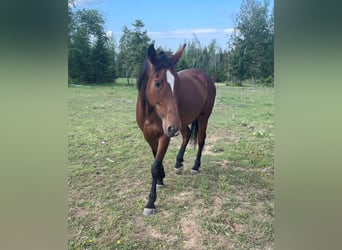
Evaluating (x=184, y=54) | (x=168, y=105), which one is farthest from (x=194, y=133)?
(x=184, y=54)

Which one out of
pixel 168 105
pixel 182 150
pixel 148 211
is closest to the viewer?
pixel 168 105

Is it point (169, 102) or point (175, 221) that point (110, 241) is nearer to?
point (175, 221)

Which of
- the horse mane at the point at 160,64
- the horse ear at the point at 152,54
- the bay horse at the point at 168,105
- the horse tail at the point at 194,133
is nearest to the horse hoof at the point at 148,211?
the bay horse at the point at 168,105

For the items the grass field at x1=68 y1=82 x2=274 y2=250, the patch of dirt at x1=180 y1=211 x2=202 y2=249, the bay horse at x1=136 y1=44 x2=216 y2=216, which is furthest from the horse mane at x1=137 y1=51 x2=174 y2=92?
the patch of dirt at x1=180 y1=211 x2=202 y2=249

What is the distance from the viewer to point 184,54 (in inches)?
63.6

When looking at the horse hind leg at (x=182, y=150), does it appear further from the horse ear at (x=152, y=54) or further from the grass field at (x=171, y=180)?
the horse ear at (x=152, y=54)

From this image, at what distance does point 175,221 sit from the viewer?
1.61 m

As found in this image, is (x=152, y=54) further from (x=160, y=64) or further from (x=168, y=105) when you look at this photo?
(x=168, y=105)

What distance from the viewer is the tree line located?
1.57 metres

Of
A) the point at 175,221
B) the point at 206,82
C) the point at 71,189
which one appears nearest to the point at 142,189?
the point at 175,221

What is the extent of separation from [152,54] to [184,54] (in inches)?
7.2

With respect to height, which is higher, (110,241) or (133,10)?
(133,10)

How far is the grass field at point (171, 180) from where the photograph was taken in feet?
5.19
